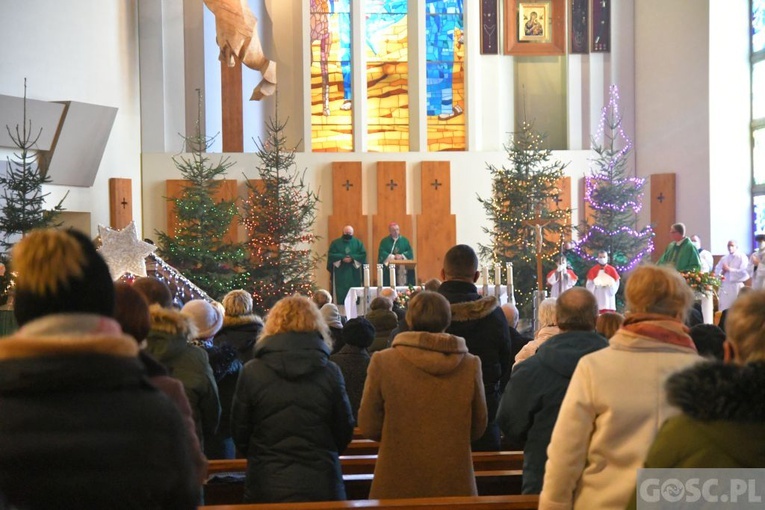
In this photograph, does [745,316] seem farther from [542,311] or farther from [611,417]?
[542,311]

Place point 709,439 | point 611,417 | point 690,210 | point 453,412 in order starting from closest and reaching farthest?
1. point 709,439
2. point 611,417
3. point 453,412
4. point 690,210

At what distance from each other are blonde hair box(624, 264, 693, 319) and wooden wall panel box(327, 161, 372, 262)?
620 inches

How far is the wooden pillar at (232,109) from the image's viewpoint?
19.1 m

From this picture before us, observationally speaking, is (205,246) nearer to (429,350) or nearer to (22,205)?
(22,205)

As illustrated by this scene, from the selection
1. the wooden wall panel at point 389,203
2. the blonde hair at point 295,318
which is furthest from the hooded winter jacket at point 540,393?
the wooden wall panel at point 389,203

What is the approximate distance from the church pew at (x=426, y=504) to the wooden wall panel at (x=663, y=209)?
50.5 feet

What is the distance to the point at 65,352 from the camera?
1959mm

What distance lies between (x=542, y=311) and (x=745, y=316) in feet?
11.2

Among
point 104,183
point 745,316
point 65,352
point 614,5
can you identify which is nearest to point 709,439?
point 745,316

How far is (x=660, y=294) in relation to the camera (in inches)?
127

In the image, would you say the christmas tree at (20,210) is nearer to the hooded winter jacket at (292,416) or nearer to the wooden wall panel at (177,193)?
the wooden wall panel at (177,193)

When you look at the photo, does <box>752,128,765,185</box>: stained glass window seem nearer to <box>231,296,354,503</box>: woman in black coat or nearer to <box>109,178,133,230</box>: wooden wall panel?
<box>109,178,133,230</box>: wooden wall panel

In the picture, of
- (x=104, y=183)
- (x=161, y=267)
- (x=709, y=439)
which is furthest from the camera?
(x=104, y=183)

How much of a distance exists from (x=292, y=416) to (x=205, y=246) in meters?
11.7
